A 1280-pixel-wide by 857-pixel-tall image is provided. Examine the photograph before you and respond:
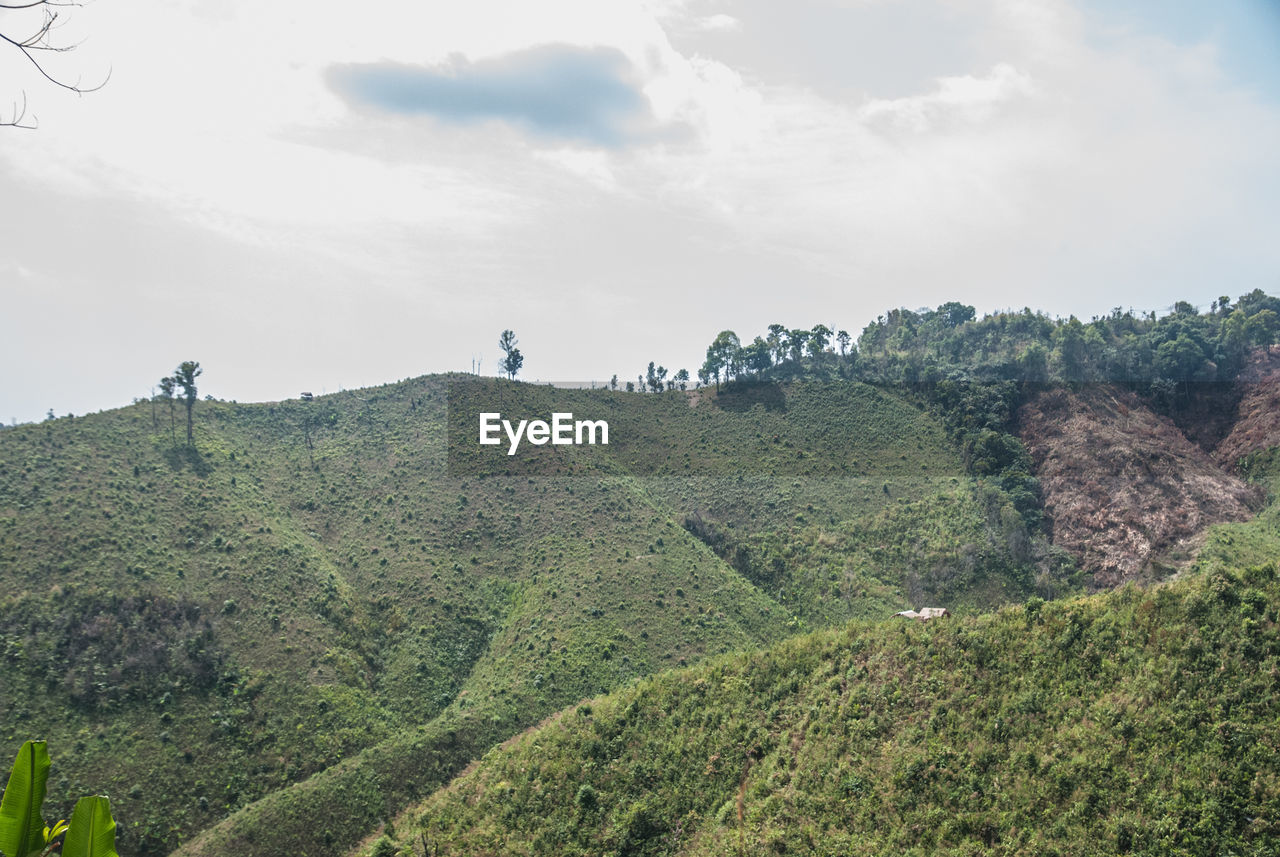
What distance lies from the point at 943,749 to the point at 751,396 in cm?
7906

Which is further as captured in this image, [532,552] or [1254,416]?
[1254,416]

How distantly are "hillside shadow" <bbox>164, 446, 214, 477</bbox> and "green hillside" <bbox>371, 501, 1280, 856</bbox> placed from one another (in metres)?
46.0

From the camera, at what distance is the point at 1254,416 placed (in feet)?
251

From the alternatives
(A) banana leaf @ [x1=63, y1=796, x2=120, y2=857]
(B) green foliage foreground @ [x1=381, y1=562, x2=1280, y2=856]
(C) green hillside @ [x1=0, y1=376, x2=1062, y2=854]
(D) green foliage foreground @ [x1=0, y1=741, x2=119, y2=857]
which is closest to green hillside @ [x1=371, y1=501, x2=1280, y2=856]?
(B) green foliage foreground @ [x1=381, y1=562, x2=1280, y2=856]

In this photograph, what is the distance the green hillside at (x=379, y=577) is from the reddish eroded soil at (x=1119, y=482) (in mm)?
6287

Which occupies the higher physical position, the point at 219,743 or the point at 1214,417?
the point at 1214,417

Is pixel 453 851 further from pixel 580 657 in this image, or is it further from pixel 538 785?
pixel 580 657

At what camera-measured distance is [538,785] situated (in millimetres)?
34000

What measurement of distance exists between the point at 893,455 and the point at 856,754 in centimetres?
5905

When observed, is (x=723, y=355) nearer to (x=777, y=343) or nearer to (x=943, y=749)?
(x=777, y=343)

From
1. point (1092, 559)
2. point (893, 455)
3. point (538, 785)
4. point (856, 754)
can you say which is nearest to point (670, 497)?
point (893, 455)

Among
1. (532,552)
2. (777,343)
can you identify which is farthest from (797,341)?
(532,552)

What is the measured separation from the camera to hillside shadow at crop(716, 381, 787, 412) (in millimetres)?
99875

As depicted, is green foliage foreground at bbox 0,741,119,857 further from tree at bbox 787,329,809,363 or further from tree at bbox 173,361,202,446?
tree at bbox 787,329,809,363
